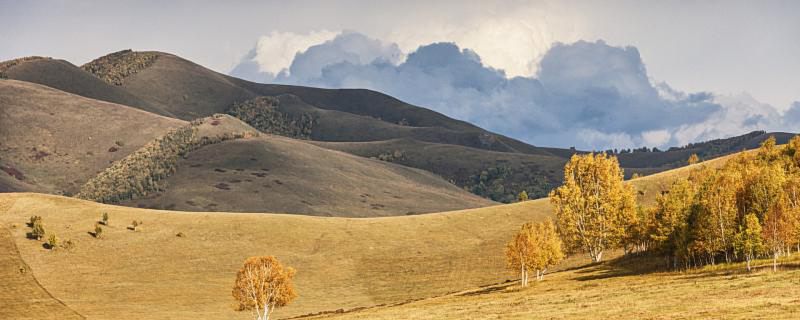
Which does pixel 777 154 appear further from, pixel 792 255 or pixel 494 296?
pixel 494 296

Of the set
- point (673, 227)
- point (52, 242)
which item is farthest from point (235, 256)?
point (673, 227)

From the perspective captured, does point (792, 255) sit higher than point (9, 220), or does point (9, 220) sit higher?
point (9, 220)

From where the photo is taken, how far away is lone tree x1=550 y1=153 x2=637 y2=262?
110625 mm

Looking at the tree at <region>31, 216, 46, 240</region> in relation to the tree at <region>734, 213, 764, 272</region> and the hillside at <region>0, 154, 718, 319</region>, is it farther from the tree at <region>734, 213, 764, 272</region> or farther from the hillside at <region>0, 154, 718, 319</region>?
the tree at <region>734, 213, 764, 272</region>

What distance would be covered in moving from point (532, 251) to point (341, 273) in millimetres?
35982

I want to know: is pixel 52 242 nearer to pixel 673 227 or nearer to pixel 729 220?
pixel 673 227

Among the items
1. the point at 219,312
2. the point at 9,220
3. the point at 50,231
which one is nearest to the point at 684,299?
the point at 219,312

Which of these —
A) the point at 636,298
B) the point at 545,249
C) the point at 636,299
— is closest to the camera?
the point at 636,299

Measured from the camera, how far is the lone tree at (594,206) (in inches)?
4355

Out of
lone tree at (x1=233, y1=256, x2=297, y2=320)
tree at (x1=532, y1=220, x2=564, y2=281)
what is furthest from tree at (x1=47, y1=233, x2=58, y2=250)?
tree at (x1=532, y1=220, x2=564, y2=281)

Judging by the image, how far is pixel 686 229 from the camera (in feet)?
289

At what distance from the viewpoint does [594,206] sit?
11394 centimetres

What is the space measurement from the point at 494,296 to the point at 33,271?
6638 centimetres

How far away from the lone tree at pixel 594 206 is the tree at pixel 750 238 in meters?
26.4
